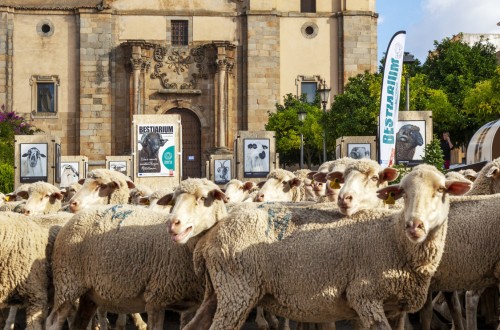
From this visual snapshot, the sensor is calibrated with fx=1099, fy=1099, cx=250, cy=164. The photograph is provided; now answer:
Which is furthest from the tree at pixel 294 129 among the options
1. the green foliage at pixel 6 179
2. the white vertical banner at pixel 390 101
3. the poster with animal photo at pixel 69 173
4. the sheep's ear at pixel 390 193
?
the sheep's ear at pixel 390 193

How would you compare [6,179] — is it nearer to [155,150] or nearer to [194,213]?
[155,150]

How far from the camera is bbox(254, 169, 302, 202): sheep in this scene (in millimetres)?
14922

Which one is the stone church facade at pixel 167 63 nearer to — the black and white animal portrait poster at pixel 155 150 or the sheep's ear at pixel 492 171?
the black and white animal portrait poster at pixel 155 150

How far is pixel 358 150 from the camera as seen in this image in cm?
3259

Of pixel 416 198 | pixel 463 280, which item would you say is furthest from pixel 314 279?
pixel 463 280

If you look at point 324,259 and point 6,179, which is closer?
point 324,259

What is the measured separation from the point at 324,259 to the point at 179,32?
46.7m

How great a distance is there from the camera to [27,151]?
111 ft

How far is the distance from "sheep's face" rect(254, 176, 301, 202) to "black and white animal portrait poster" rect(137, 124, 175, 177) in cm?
1425

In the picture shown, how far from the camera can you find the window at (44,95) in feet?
178

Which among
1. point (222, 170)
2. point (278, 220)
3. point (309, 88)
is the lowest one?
point (278, 220)

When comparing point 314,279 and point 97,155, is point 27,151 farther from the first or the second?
point 314,279

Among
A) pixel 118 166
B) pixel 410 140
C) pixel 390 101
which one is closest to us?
pixel 390 101

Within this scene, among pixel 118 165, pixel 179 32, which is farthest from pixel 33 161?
pixel 179 32
